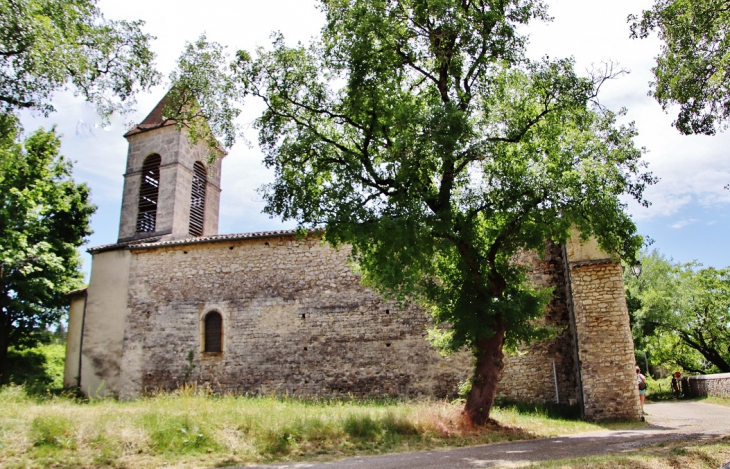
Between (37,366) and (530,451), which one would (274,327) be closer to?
(530,451)

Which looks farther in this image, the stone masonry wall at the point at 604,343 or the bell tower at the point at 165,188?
the bell tower at the point at 165,188

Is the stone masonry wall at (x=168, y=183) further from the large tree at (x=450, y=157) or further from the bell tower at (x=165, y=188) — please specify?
the large tree at (x=450, y=157)

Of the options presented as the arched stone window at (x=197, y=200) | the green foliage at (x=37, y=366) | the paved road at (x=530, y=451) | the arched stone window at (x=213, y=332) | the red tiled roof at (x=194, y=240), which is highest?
the arched stone window at (x=197, y=200)

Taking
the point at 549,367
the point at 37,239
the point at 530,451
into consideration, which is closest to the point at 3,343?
the point at 37,239

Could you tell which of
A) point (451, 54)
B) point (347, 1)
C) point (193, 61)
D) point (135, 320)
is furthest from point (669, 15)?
point (135, 320)

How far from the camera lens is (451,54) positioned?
10.4 metres

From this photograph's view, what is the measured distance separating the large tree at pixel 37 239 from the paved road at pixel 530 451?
16071mm

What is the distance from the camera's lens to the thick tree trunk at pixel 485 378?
1034 cm

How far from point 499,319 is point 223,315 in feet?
34.3

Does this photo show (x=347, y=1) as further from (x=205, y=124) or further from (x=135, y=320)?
(x=135, y=320)

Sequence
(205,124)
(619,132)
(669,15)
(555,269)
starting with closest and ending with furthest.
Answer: (669,15), (619,132), (205,124), (555,269)

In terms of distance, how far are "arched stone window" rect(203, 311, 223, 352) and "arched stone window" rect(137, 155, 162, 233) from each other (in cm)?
573

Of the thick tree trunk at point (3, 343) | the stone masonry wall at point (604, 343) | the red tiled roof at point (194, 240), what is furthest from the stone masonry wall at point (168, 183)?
the stone masonry wall at point (604, 343)

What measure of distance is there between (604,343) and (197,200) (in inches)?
670
